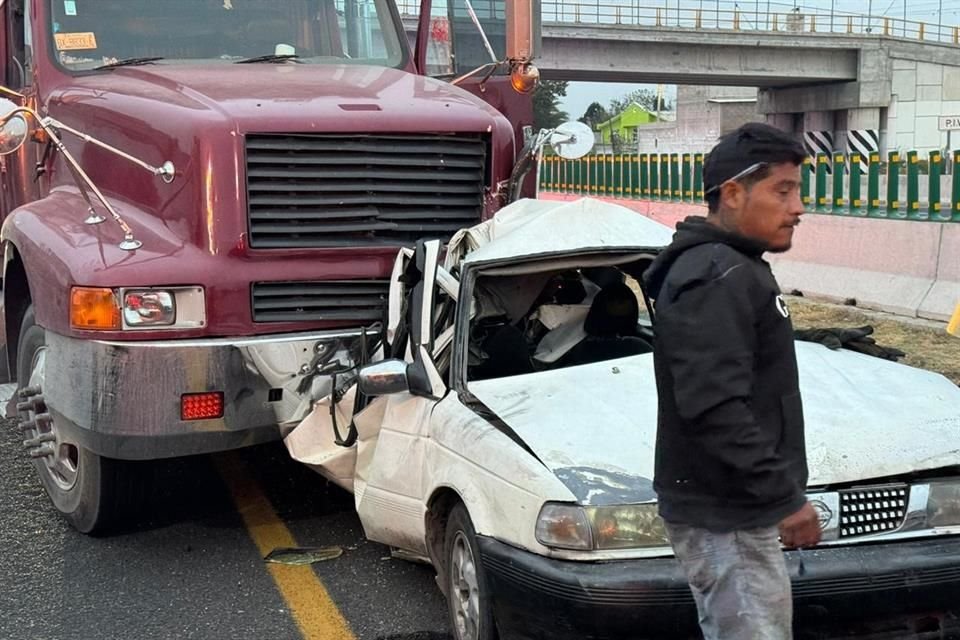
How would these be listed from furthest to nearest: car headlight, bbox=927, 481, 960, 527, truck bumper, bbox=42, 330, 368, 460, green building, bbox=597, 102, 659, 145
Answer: green building, bbox=597, 102, 659, 145
truck bumper, bbox=42, 330, 368, 460
car headlight, bbox=927, 481, 960, 527

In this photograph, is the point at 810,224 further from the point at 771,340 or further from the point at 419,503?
the point at 771,340

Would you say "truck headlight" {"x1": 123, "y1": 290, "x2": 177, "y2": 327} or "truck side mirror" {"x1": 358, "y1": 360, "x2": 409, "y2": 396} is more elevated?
"truck headlight" {"x1": 123, "y1": 290, "x2": 177, "y2": 327}

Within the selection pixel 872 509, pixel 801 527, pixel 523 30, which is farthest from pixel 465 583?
pixel 523 30

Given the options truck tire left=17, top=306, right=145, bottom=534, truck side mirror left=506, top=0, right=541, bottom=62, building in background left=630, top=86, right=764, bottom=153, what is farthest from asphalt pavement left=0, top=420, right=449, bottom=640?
building in background left=630, top=86, right=764, bottom=153

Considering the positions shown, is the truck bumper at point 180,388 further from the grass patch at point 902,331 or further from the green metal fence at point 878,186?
the grass patch at point 902,331

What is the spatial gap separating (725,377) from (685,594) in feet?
3.40

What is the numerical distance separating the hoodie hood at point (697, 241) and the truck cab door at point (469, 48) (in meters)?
3.98

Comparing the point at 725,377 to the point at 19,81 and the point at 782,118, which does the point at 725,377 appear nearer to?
the point at 19,81

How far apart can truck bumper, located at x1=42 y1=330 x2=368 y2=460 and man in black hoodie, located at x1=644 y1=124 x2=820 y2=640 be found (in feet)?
8.50

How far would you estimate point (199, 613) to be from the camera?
4.82 m

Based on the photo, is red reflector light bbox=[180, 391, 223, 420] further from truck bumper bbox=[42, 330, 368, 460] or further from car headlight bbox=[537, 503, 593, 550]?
car headlight bbox=[537, 503, 593, 550]

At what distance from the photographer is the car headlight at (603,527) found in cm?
360

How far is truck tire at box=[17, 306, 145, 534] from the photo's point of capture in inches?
219

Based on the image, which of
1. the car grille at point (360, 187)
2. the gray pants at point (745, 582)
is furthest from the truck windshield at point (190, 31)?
the gray pants at point (745, 582)
